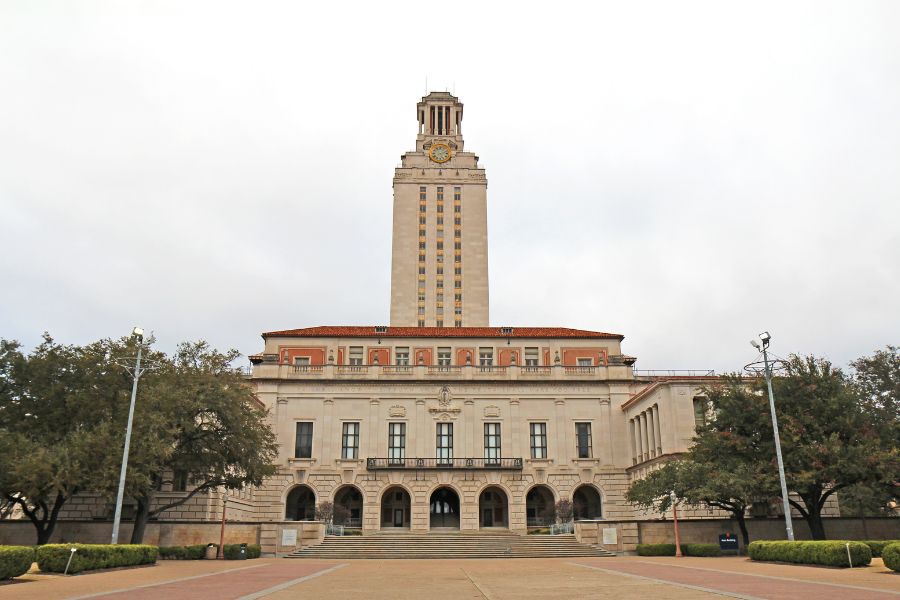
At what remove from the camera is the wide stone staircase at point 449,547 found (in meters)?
38.6

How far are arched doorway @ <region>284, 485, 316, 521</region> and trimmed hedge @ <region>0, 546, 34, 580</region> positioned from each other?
3866 centimetres

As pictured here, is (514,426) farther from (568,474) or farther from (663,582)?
(663,582)

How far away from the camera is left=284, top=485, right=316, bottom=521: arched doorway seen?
190 ft

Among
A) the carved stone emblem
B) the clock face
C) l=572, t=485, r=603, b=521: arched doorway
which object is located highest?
the clock face

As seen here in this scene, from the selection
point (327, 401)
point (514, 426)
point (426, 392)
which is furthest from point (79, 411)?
point (514, 426)

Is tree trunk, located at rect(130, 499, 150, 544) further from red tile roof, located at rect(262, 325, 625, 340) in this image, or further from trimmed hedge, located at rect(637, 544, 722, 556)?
red tile roof, located at rect(262, 325, 625, 340)

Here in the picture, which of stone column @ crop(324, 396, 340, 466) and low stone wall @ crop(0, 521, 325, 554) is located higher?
stone column @ crop(324, 396, 340, 466)

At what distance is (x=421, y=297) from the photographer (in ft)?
311

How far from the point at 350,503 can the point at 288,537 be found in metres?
20.9

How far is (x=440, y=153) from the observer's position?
105 meters

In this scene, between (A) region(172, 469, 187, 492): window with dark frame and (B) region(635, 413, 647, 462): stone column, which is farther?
(B) region(635, 413, 647, 462): stone column

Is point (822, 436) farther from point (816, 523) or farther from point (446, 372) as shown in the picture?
point (446, 372)

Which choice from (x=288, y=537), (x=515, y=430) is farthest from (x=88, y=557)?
(x=515, y=430)

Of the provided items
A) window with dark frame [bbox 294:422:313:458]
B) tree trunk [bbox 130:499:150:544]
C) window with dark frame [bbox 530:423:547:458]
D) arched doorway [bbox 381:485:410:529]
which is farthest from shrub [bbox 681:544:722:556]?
window with dark frame [bbox 294:422:313:458]
